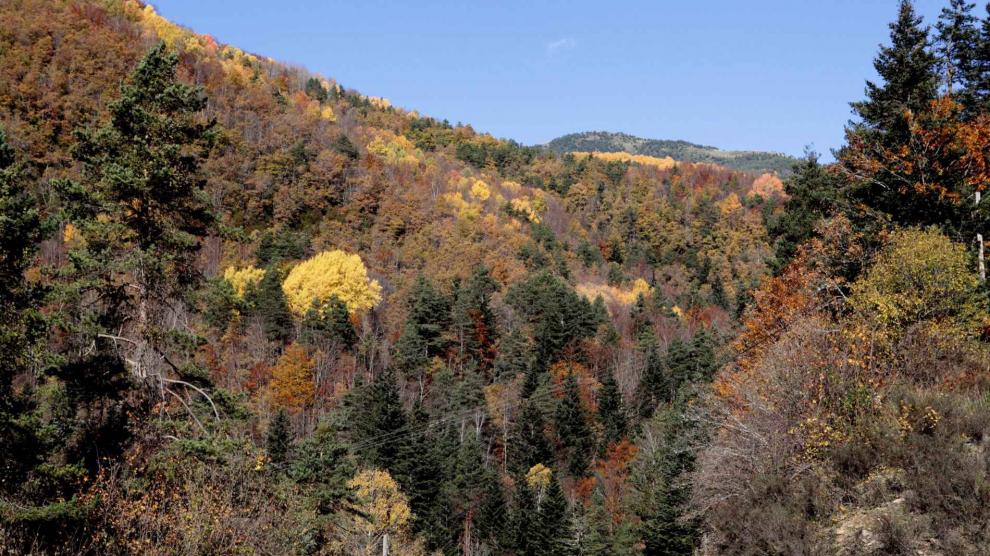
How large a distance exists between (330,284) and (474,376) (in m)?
21.5

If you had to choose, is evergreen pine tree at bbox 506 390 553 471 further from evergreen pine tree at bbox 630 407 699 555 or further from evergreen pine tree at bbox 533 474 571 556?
evergreen pine tree at bbox 630 407 699 555

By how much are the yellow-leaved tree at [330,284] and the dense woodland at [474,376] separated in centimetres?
33

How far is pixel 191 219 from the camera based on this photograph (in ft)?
49.7

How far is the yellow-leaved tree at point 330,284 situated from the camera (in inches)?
2857

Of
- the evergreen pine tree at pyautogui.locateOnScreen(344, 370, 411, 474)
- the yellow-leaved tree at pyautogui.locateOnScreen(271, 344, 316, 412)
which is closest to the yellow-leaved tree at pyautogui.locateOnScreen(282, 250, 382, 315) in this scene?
the yellow-leaved tree at pyautogui.locateOnScreen(271, 344, 316, 412)

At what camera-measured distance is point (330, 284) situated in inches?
2943

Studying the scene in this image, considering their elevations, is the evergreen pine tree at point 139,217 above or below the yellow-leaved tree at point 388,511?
above

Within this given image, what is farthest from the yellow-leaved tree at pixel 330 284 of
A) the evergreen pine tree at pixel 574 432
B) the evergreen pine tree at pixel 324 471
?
the evergreen pine tree at pixel 324 471

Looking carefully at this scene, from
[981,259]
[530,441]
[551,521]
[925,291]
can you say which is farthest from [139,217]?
[530,441]

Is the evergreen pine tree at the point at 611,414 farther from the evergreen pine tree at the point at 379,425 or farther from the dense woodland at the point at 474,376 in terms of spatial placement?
the evergreen pine tree at the point at 379,425

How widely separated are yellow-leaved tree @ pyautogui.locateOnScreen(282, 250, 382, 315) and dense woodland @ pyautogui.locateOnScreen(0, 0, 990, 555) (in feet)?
1.07

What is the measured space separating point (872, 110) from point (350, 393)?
147 ft

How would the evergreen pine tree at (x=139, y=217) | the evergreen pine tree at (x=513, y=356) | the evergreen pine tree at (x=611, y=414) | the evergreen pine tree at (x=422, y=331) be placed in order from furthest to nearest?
the evergreen pine tree at (x=513, y=356), the evergreen pine tree at (x=422, y=331), the evergreen pine tree at (x=611, y=414), the evergreen pine tree at (x=139, y=217)

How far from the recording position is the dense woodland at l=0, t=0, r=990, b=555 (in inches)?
476
